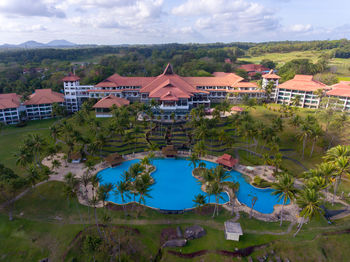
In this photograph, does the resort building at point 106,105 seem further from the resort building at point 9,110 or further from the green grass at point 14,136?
the resort building at point 9,110

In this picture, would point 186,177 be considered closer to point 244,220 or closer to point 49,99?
point 244,220

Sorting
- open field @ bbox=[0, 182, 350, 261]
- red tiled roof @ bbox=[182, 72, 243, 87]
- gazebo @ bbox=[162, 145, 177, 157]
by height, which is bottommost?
open field @ bbox=[0, 182, 350, 261]

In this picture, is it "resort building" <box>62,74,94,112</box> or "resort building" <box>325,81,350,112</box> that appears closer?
"resort building" <box>325,81,350,112</box>

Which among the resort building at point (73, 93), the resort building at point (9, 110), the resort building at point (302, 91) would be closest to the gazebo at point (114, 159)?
the resort building at point (9, 110)

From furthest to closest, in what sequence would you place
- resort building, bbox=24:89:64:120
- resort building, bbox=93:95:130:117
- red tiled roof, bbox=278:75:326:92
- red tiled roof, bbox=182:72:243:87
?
1. red tiled roof, bbox=182:72:243:87
2. red tiled roof, bbox=278:75:326:92
3. resort building, bbox=24:89:64:120
4. resort building, bbox=93:95:130:117

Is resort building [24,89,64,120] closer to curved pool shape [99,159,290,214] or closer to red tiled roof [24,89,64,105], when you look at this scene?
red tiled roof [24,89,64,105]

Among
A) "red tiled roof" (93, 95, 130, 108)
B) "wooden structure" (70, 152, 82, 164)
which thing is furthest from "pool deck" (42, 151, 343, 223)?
"red tiled roof" (93, 95, 130, 108)

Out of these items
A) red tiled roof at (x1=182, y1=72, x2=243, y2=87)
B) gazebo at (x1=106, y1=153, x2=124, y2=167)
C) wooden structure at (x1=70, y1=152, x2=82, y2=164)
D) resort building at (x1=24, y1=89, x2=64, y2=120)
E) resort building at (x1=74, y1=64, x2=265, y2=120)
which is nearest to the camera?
gazebo at (x1=106, y1=153, x2=124, y2=167)
